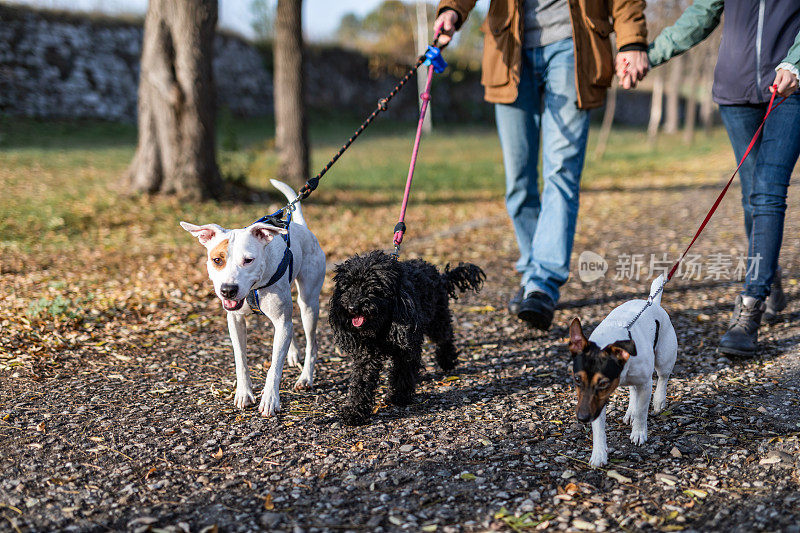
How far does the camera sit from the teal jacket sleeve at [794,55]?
152 inches

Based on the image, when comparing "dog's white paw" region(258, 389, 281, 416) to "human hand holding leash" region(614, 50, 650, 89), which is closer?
"dog's white paw" region(258, 389, 281, 416)

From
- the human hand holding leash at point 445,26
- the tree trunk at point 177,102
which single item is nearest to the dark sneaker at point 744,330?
the human hand holding leash at point 445,26

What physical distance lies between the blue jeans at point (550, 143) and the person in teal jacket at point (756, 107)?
0.49m

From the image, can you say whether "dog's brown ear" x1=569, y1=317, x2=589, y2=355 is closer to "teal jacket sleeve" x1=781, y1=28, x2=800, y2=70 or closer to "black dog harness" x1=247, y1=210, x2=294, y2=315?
"black dog harness" x1=247, y1=210, x2=294, y2=315

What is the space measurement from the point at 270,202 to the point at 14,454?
7818 mm

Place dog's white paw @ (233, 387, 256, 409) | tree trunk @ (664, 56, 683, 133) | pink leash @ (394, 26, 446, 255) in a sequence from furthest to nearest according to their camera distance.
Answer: tree trunk @ (664, 56, 683, 133), pink leash @ (394, 26, 446, 255), dog's white paw @ (233, 387, 256, 409)

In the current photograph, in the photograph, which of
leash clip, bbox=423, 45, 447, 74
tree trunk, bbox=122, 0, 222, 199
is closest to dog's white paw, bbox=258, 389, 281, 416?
leash clip, bbox=423, 45, 447, 74

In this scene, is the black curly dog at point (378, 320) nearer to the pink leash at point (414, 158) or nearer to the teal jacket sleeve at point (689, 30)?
the pink leash at point (414, 158)

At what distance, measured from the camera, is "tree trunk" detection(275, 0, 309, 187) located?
38.9 feet

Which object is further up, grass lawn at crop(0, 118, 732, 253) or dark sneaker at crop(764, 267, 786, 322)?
grass lawn at crop(0, 118, 732, 253)

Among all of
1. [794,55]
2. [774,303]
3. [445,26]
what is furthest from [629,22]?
[774,303]

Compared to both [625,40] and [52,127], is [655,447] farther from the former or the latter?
[52,127]

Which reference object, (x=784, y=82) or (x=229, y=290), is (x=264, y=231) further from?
(x=784, y=82)

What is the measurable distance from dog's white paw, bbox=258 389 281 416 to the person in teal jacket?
2.89m
